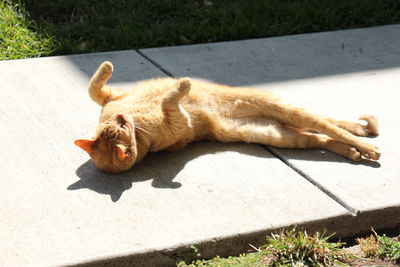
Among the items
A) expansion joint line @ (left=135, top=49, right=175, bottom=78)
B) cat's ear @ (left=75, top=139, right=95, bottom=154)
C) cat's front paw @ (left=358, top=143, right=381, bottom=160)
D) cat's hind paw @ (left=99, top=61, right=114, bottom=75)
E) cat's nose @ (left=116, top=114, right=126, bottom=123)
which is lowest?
expansion joint line @ (left=135, top=49, right=175, bottom=78)

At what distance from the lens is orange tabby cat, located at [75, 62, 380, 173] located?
3.46 metres

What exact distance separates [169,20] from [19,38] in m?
1.78

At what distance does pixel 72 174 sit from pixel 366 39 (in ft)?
13.5

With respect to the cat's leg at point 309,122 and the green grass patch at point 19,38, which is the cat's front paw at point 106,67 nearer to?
the cat's leg at point 309,122

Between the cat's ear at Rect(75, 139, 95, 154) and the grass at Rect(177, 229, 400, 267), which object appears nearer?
the grass at Rect(177, 229, 400, 267)

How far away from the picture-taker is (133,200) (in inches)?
128

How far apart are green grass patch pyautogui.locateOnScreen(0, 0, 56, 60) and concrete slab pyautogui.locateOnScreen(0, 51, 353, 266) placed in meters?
1.30

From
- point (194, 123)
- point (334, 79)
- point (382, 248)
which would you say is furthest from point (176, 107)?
point (334, 79)

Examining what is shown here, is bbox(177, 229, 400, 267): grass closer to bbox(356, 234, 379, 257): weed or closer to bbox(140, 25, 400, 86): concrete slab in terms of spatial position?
bbox(356, 234, 379, 257): weed

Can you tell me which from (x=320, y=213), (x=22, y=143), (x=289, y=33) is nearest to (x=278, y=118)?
(x=320, y=213)

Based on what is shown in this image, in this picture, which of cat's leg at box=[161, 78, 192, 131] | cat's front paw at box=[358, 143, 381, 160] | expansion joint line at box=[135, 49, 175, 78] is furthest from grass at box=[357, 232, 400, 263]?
expansion joint line at box=[135, 49, 175, 78]

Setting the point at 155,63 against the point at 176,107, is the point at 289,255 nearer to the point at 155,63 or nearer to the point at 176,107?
the point at 176,107

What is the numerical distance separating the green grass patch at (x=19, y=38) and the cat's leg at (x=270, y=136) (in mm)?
2477

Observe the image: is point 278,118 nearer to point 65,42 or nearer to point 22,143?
point 22,143
